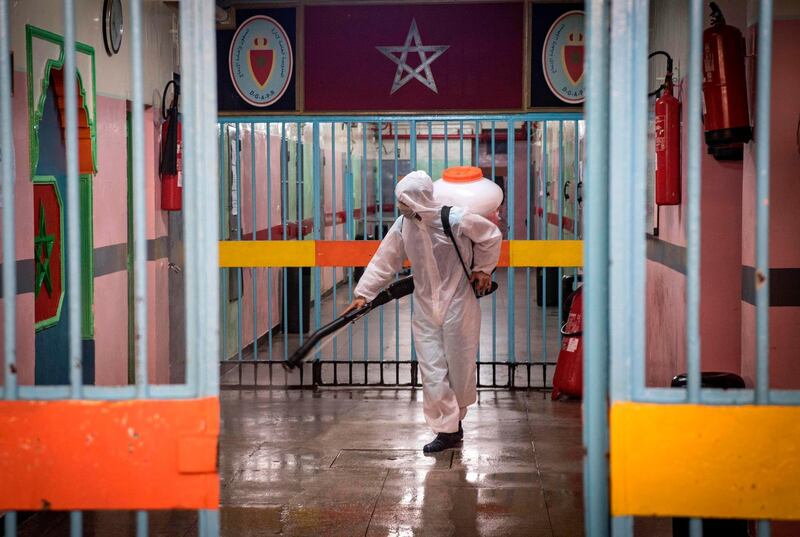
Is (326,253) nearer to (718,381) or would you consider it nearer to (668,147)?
(668,147)

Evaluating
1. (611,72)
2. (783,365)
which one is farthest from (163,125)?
(611,72)

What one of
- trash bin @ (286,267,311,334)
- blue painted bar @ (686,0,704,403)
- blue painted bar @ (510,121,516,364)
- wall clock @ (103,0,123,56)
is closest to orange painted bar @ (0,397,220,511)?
blue painted bar @ (686,0,704,403)

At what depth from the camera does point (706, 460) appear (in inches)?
87.7

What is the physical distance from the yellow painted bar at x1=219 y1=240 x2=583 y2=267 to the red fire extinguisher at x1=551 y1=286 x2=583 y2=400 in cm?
46

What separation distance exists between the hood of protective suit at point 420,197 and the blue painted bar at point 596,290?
3075 mm

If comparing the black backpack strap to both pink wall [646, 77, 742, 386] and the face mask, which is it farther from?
pink wall [646, 77, 742, 386]

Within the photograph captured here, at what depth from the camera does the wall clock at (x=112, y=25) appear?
6082mm

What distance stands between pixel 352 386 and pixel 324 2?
298 cm

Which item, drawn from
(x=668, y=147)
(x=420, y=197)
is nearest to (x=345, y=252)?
(x=420, y=197)

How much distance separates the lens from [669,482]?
7.34 ft

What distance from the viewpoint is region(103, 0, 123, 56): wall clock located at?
6.08 meters

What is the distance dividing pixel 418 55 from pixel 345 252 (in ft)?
5.36

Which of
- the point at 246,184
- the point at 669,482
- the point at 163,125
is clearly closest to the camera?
the point at 669,482

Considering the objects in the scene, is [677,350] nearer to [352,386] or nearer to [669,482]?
[352,386]
